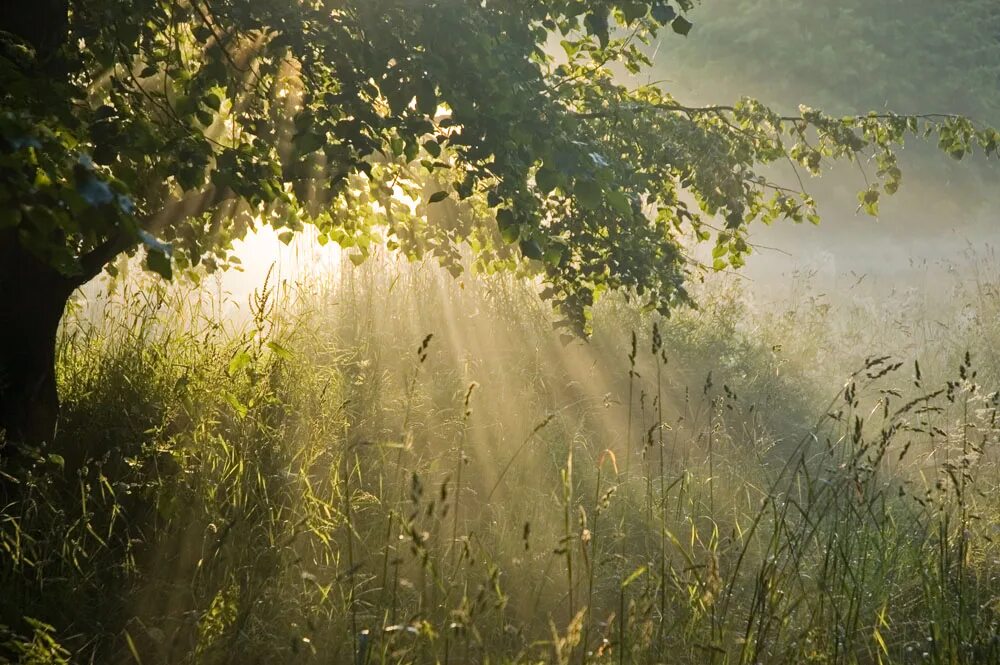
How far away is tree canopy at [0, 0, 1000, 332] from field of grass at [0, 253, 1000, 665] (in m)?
0.61

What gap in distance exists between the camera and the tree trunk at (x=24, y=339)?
3.63 m

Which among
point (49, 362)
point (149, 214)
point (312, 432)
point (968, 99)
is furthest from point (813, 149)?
point (968, 99)

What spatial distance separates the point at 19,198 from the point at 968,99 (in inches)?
822

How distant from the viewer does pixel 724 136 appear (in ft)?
15.2

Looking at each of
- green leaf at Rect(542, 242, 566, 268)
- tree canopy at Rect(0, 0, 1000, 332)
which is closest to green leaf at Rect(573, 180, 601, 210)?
tree canopy at Rect(0, 0, 1000, 332)

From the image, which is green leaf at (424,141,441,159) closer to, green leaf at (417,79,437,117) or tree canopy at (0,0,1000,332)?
tree canopy at (0,0,1000,332)

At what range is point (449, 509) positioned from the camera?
177 inches

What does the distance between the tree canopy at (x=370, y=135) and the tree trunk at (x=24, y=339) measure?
105mm

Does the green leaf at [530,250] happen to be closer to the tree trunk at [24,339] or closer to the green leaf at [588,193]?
the green leaf at [588,193]

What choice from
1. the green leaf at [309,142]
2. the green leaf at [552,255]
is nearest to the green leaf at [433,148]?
the green leaf at [309,142]

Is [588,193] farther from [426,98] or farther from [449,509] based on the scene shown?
[449,509]

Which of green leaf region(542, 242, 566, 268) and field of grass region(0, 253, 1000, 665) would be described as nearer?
field of grass region(0, 253, 1000, 665)

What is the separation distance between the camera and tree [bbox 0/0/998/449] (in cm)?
294

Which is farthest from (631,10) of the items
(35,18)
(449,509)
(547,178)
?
(449,509)
